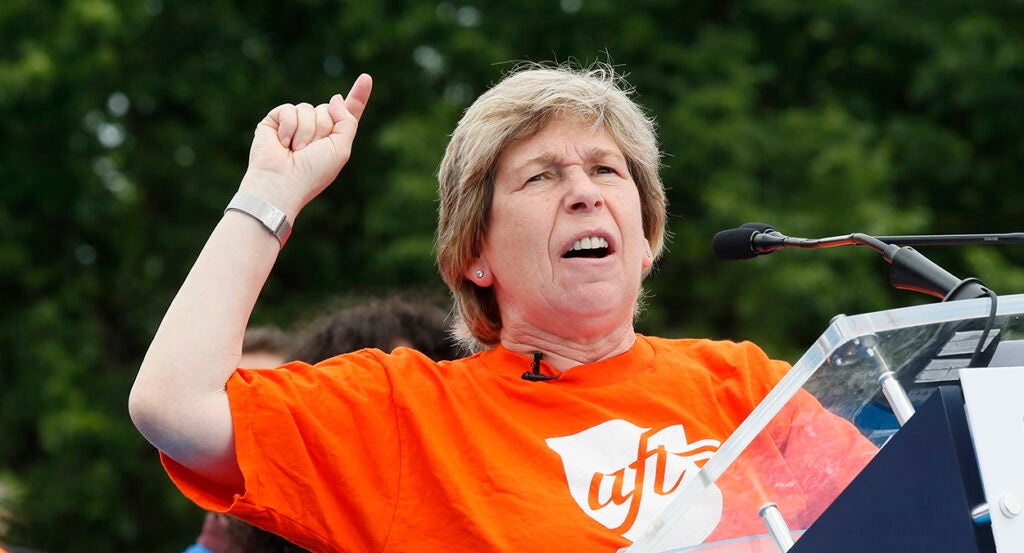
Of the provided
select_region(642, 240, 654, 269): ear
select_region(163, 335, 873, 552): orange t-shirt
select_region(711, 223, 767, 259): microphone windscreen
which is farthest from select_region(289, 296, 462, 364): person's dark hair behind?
select_region(711, 223, 767, 259): microphone windscreen

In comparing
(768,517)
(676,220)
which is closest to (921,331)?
(768,517)

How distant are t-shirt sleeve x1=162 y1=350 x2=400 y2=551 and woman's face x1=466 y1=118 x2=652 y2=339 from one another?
0.39 m

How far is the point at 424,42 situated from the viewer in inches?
382

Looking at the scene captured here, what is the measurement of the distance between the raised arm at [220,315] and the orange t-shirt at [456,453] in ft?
0.15

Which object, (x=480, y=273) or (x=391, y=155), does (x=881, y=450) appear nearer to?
(x=480, y=273)

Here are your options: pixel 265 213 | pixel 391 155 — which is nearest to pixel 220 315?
pixel 265 213

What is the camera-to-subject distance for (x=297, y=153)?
2.23 meters

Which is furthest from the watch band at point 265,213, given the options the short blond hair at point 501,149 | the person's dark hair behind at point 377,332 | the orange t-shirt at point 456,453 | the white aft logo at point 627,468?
the person's dark hair behind at point 377,332

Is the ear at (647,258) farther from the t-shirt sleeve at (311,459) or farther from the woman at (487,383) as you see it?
the t-shirt sleeve at (311,459)

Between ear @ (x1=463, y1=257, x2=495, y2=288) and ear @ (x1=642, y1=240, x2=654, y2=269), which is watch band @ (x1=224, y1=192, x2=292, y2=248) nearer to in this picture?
ear @ (x1=463, y1=257, x2=495, y2=288)

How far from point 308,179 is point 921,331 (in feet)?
3.89

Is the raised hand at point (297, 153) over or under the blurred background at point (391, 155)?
Answer: under

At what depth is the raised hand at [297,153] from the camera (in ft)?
7.17

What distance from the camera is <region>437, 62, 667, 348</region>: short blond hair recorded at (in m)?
2.47
